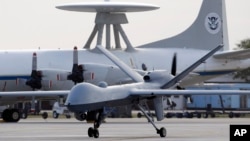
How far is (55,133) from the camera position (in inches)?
1577

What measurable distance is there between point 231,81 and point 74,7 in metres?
53.4

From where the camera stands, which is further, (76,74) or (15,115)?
(76,74)

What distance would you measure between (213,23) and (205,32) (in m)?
1.01

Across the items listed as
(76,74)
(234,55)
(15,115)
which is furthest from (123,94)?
(234,55)

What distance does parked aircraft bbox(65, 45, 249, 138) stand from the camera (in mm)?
34281

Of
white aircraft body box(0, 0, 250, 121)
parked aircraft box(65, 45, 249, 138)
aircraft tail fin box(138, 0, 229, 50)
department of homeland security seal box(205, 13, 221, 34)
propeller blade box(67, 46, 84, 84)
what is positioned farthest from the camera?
department of homeland security seal box(205, 13, 221, 34)

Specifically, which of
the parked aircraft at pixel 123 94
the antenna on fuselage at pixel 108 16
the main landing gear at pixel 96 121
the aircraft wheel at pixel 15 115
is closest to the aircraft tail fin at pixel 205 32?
the antenna on fuselage at pixel 108 16

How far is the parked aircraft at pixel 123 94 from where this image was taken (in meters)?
34.3

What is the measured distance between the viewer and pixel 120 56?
6819cm

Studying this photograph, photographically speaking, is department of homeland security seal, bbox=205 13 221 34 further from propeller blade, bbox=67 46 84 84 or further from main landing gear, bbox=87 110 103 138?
main landing gear, bbox=87 110 103 138

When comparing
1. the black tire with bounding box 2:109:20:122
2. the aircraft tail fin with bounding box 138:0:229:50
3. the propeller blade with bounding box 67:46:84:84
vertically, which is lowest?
the black tire with bounding box 2:109:20:122

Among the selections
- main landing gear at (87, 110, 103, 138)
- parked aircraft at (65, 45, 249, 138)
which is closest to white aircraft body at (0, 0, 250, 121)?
parked aircraft at (65, 45, 249, 138)

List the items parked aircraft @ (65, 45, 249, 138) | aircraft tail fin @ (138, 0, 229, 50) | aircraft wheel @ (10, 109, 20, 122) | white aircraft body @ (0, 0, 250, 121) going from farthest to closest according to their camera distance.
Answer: aircraft tail fin @ (138, 0, 229, 50) → white aircraft body @ (0, 0, 250, 121) → aircraft wheel @ (10, 109, 20, 122) → parked aircraft @ (65, 45, 249, 138)

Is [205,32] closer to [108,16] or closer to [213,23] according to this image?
[213,23]
